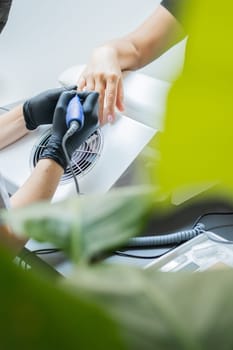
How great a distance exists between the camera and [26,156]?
4.01 feet

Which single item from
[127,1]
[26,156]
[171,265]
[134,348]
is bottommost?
[171,265]

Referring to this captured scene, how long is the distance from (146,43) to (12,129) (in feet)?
1.44

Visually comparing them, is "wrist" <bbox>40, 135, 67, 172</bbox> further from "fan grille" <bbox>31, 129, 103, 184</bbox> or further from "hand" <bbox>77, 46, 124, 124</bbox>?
"hand" <bbox>77, 46, 124, 124</bbox>

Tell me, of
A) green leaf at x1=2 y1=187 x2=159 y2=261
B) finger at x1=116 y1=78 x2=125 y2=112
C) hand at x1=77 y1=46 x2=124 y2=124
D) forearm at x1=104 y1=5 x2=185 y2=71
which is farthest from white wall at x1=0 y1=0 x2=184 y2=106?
green leaf at x1=2 y1=187 x2=159 y2=261

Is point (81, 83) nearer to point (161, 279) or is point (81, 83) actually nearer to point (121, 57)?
point (121, 57)

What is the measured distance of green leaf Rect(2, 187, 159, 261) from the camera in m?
0.18

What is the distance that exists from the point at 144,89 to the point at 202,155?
3.67 feet

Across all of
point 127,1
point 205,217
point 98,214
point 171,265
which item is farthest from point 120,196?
point 127,1

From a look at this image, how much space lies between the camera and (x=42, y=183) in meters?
1.08

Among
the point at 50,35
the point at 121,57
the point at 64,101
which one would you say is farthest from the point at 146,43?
the point at 50,35

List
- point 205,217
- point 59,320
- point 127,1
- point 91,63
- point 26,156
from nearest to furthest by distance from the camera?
point 59,320 < point 205,217 < point 26,156 < point 91,63 < point 127,1

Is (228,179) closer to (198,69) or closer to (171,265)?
(198,69)

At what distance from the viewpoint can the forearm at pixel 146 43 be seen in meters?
1.39

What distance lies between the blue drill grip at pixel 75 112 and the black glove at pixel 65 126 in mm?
24
